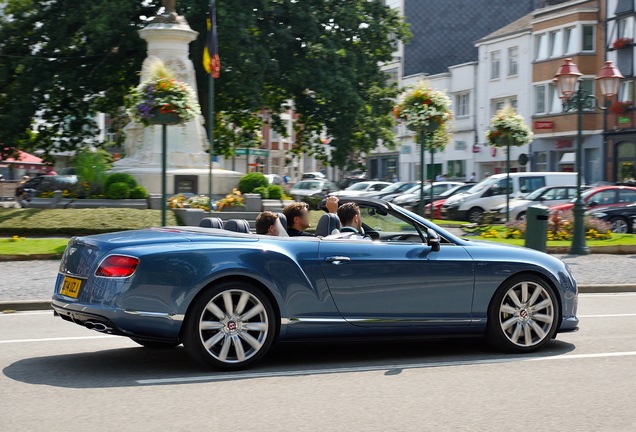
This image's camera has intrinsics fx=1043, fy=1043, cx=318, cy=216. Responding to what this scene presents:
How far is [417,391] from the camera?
22.9 ft

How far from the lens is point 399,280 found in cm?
816

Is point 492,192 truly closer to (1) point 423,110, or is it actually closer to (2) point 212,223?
(1) point 423,110

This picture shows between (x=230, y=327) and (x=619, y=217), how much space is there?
22.8m

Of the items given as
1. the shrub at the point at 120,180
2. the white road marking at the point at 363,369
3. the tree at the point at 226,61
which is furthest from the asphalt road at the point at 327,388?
the tree at the point at 226,61

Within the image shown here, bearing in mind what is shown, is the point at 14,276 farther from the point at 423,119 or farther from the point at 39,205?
the point at 423,119

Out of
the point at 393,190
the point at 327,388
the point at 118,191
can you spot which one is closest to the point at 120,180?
the point at 118,191

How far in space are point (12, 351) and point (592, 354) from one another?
4821mm

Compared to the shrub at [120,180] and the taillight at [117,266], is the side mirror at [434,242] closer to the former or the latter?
the taillight at [117,266]

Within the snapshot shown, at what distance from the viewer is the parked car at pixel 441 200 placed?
37969mm

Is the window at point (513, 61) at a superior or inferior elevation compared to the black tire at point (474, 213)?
superior

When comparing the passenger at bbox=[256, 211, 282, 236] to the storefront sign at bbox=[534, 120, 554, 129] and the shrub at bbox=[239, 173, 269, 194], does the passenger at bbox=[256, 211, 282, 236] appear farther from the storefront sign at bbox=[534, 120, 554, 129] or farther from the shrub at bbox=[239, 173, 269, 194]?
the storefront sign at bbox=[534, 120, 554, 129]

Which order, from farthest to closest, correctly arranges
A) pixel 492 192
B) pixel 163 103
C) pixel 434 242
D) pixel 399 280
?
1. pixel 492 192
2. pixel 163 103
3. pixel 434 242
4. pixel 399 280

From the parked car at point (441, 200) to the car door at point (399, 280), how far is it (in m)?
29.0

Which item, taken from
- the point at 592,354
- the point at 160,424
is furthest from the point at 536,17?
the point at 160,424
